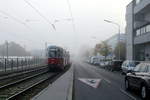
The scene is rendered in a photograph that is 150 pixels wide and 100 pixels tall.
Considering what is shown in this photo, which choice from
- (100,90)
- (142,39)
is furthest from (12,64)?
(100,90)

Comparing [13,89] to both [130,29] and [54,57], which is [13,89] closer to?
[54,57]

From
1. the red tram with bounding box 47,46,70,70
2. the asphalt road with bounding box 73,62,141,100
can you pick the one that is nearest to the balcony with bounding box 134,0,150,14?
the red tram with bounding box 47,46,70,70

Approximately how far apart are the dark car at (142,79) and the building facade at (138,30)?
25944mm

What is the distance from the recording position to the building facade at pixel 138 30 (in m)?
41.5

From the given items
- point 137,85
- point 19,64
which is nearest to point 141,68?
point 137,85

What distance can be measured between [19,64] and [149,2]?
18912 mm

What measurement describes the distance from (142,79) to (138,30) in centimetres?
3400

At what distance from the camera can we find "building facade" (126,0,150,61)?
1634 inches

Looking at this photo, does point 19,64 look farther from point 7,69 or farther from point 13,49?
point 13,49

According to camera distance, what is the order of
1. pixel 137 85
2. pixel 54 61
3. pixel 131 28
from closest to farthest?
1. pixel 137 85
2. pixel 54 61
3. pixel 131 28

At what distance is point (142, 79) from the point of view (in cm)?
1280

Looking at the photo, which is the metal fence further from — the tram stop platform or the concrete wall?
the concrete wall

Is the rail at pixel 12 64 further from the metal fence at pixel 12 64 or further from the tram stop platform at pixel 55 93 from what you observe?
the tram stop platform at pixel 55 93

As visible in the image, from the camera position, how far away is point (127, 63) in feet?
104
